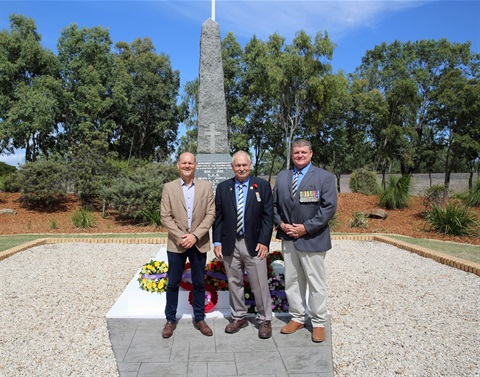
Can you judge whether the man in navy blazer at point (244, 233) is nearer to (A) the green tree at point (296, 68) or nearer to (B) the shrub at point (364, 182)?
(B) the shrub at point (364, 182)

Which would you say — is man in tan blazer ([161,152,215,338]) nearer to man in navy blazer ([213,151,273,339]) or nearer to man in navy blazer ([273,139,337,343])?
man in navy blazer ([213,151,273,339])

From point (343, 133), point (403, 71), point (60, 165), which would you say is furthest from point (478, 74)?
point (60, 165)

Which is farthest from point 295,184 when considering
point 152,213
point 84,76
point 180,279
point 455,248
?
point 84,76

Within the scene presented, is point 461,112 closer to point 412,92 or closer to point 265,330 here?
point 412,92

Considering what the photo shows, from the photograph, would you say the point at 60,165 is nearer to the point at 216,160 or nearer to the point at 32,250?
the point at 32,250

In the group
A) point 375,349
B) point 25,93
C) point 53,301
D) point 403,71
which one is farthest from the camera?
point 403,71

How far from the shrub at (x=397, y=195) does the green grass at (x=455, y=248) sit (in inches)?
176

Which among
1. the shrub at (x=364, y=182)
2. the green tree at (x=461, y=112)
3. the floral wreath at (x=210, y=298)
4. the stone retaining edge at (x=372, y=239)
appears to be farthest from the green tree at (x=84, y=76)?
the floral wreath at (x=210, y=298)

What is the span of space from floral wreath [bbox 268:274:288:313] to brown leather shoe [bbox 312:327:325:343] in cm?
55

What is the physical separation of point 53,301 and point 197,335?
220cm

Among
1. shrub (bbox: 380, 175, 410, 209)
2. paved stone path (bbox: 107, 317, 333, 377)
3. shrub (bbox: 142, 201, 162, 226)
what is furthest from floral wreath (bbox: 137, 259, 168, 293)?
shrub (bbox: 380, 175, 410, 209)

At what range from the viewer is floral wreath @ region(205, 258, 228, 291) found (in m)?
4.10

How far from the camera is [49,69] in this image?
2430 cm

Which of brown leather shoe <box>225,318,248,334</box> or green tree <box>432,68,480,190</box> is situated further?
green tree <box>432,68,480,190</box>
